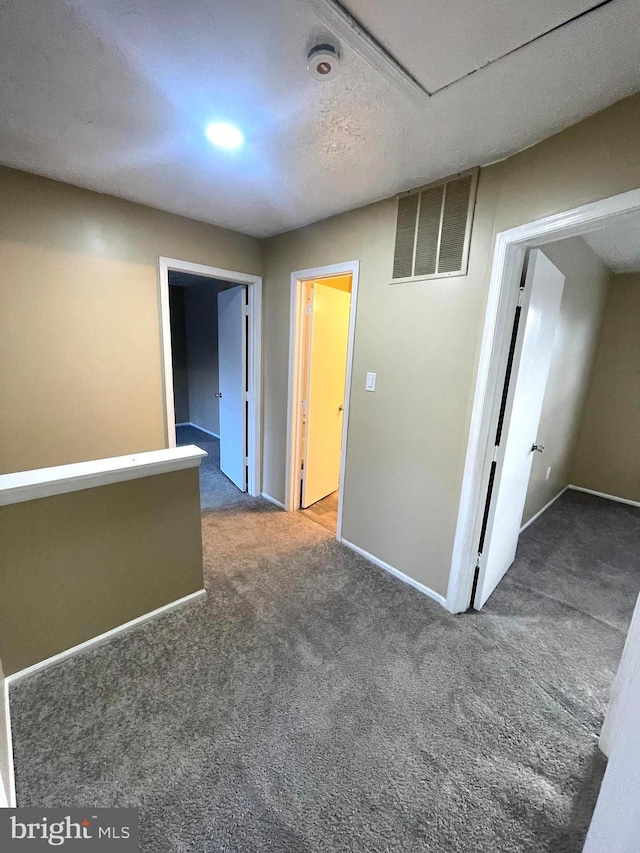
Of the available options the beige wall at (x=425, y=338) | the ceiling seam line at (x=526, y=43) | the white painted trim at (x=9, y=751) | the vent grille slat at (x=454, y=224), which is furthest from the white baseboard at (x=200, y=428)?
the ceiling seam line at (x=526, y=43)

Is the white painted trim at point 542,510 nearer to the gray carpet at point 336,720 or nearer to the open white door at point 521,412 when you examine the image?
the gray carpet at point 336,720

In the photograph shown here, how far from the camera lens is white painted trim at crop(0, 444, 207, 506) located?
53.2 inches

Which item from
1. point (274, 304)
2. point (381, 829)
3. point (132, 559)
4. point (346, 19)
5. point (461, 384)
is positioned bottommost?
point (381, 829)

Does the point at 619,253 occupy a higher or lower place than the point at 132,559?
higher

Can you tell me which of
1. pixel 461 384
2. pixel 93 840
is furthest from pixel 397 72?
pixel 93 840

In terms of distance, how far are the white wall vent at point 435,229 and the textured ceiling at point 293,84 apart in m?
0.08

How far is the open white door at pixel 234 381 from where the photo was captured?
10.5 feet

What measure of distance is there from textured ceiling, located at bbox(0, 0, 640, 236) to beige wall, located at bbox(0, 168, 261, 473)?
1.02 feet

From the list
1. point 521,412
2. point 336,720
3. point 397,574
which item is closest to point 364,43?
point 521,412

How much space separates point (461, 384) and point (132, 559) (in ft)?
6.62

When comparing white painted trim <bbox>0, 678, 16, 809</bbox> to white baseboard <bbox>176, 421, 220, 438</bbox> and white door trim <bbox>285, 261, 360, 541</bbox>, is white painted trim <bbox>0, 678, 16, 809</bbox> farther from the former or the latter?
white baseboard <bbox>176, 421, 220, 438</bbox>

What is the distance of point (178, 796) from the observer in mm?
1098

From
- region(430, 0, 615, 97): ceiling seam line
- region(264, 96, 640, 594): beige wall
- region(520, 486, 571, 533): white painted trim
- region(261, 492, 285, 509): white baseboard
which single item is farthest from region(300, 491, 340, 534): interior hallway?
region(430, 0, 615, 97): ceiling seam line

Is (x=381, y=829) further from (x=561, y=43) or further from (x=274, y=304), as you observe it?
(x=274, y=304)
